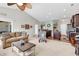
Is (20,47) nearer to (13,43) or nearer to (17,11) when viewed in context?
(13,43)

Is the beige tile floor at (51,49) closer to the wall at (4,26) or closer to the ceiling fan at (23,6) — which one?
the wall at (4,26)

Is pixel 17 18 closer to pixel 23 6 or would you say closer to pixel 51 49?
pixel 23 6

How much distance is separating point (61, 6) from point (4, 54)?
4.94ft

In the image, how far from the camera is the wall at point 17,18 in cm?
218

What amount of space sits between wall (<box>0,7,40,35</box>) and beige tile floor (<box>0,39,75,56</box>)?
35 cm

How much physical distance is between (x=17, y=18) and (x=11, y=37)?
41 cm

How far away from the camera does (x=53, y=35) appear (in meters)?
2.25

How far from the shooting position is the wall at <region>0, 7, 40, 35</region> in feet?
7.16

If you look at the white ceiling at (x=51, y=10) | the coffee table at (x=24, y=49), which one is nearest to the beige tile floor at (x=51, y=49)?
the coffee table at (x=24, y=49)

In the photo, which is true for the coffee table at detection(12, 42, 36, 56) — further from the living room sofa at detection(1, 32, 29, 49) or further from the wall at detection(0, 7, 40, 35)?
the wall at detection(0, 7, 40, 35)

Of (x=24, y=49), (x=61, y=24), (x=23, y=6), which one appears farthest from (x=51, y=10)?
(x=24, y=49)

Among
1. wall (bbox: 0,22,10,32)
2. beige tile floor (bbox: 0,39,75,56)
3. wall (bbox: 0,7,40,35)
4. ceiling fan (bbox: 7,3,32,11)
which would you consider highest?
ceiling fan (bbox: 7,3,32,11)

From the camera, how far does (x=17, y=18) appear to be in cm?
227

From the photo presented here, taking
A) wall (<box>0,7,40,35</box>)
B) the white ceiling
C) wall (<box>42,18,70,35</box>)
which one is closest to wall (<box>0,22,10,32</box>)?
wall (<box>0,7,40,35</box>)
